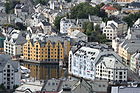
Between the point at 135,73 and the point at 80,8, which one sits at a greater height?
the point at 80,8

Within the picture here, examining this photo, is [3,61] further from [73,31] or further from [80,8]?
[80,8]

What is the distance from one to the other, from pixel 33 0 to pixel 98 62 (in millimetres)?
17450

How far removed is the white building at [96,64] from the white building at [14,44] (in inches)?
104

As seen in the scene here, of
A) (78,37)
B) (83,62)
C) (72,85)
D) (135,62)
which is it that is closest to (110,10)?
(78,37)

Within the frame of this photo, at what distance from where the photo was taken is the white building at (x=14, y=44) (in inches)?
671

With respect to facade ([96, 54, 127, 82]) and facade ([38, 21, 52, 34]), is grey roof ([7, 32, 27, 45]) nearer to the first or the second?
facade ([38, 21, 52, 34])

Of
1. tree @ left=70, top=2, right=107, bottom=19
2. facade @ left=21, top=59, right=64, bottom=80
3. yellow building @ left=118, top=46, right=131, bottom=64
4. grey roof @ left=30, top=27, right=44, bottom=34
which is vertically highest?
tree @ left=70, top=2, right=107, bottom=19

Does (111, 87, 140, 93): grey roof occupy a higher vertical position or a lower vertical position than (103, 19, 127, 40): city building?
lower

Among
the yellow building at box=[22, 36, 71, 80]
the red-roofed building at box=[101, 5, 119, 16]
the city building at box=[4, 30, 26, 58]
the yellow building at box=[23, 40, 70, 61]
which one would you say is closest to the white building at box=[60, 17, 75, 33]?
the city building at box=[4, 30, 26, 58]

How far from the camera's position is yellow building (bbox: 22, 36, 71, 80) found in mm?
16188

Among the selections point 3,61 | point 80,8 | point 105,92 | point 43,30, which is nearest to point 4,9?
point 80,8

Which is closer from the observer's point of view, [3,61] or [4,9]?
[3,61]

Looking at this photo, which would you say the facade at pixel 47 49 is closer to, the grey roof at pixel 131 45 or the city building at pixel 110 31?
the grey roof at pixel 131 45

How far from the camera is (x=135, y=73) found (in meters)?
14.5
